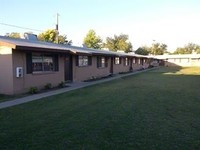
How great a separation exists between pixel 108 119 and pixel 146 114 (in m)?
1.53

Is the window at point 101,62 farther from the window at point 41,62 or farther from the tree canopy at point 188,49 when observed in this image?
the tree canopy at point 188,49

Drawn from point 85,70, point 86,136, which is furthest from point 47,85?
point 86,136

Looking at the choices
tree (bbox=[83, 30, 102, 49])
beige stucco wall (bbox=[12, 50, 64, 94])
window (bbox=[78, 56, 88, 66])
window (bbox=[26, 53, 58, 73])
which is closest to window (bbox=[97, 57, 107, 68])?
window (bbox=[78, 56, 88, 66])

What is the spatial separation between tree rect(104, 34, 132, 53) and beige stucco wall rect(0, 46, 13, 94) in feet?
281

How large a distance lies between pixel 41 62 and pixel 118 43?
86783 millimetres

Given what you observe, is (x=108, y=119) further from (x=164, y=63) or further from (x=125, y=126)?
(x=164, y=63)

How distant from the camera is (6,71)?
540 inches

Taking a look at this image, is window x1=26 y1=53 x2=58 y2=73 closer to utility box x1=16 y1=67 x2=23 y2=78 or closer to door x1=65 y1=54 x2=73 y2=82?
utility box x1=16 y1=67 x2=23 y2=78

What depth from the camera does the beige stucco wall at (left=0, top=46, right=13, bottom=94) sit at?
44.6 ft

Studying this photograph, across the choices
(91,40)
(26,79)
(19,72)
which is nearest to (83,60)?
(26,79)

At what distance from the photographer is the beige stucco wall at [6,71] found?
13586 mm

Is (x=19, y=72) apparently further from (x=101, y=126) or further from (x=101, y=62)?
(x=101, y=62)

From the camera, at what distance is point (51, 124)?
24.5ft

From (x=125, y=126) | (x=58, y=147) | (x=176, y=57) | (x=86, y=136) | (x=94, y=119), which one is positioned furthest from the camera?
(x=176, y=57)
